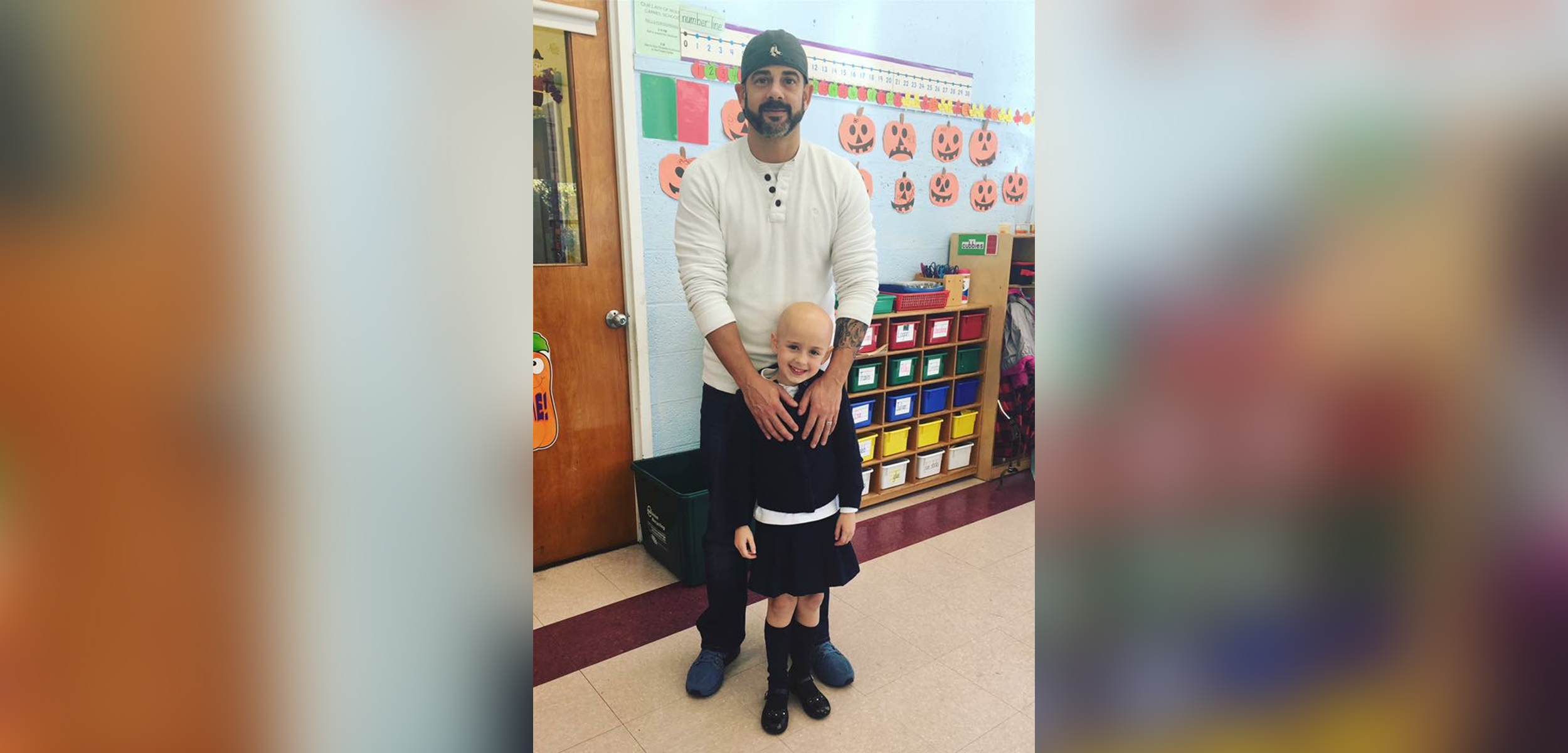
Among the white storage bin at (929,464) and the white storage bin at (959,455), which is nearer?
the white storage bin at (929,464)

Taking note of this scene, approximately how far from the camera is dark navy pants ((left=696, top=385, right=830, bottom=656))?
181 cm

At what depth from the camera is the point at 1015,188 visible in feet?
12.8

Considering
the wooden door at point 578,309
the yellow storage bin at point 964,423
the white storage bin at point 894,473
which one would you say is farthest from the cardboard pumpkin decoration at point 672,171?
the yellow storage bin at point 964,423

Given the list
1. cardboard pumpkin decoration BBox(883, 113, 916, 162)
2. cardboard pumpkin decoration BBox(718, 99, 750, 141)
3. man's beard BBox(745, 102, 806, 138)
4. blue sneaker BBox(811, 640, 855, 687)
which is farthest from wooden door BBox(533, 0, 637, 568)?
cardboard pumpkin decoration BBox(883, 113, 916, 162)

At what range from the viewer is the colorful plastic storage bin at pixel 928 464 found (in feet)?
11.2

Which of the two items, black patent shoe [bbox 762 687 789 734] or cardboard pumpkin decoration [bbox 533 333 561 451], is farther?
cardboard pumpkin decoration [bbox 533 333 561 451]

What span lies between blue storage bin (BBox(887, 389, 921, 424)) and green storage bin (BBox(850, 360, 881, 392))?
0.14 meters

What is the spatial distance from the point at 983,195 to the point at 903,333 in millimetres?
1070

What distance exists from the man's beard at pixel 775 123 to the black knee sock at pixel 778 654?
1189 mm

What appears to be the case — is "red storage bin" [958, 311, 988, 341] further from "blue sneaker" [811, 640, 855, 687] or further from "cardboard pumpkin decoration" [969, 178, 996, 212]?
"blue sneaker" [811, 640, 855, 687]

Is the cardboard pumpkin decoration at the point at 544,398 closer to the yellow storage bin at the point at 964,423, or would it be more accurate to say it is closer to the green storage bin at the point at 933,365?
the green storage bin at the point at 933,365

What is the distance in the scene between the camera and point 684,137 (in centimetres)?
265
